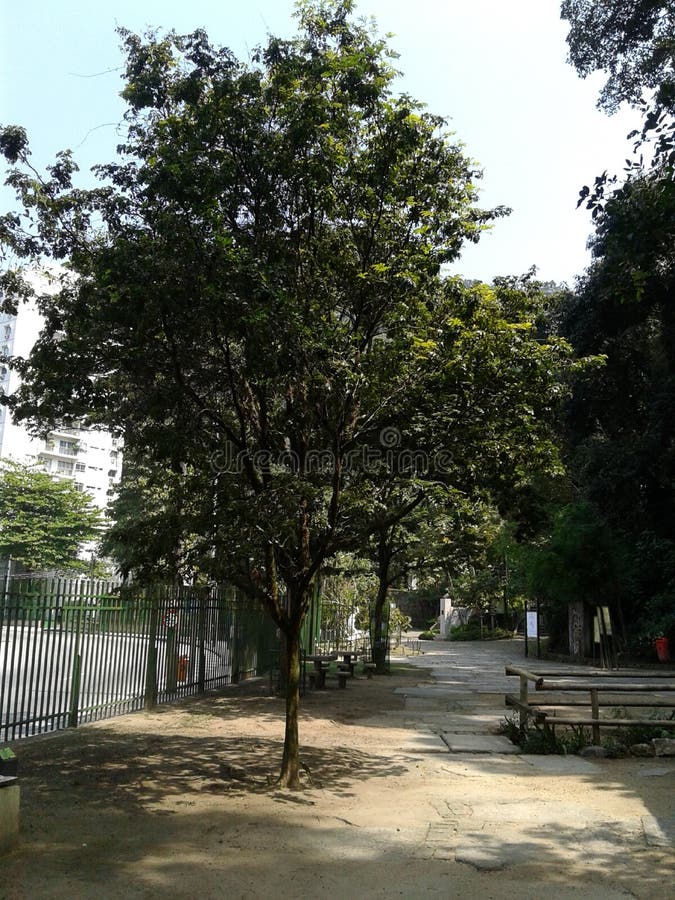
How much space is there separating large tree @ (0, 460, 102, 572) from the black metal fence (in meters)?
39.7

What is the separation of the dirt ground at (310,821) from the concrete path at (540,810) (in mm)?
25

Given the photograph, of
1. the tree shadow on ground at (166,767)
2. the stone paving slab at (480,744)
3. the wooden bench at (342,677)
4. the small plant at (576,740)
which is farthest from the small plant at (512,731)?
the wooden bench at (342,677)

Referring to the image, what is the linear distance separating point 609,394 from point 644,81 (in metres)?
10.9

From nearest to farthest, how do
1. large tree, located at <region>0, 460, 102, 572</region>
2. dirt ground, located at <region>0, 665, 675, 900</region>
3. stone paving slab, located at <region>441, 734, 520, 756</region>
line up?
dirt ground, located at <region>0, 665, 675, 900</region>, stone paving slab, located at <region>441, 734, 520, 756</region>, large tree, located at <region>0, 460, 102, 572</region>

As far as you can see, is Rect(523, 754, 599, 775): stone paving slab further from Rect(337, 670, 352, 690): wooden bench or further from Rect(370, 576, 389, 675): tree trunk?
Rect(370, 576, 389, 675): tree trunk

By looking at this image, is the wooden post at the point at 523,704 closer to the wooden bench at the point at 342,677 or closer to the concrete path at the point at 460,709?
the concrete path at the point at 460,709

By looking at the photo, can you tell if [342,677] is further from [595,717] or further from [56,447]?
[56,447]

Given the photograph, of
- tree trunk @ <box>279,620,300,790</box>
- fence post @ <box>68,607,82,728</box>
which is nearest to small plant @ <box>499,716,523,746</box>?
tree trunk @ <box>279,620,300,790</box>

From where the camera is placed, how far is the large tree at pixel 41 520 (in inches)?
2042


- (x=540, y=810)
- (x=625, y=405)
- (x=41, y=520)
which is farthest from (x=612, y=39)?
(x=41, y=520)

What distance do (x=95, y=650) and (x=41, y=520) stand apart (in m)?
44.8

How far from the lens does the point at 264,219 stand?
26.6ft

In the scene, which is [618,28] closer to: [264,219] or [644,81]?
[644,81]

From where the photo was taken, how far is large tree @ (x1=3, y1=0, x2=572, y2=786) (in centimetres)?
736
